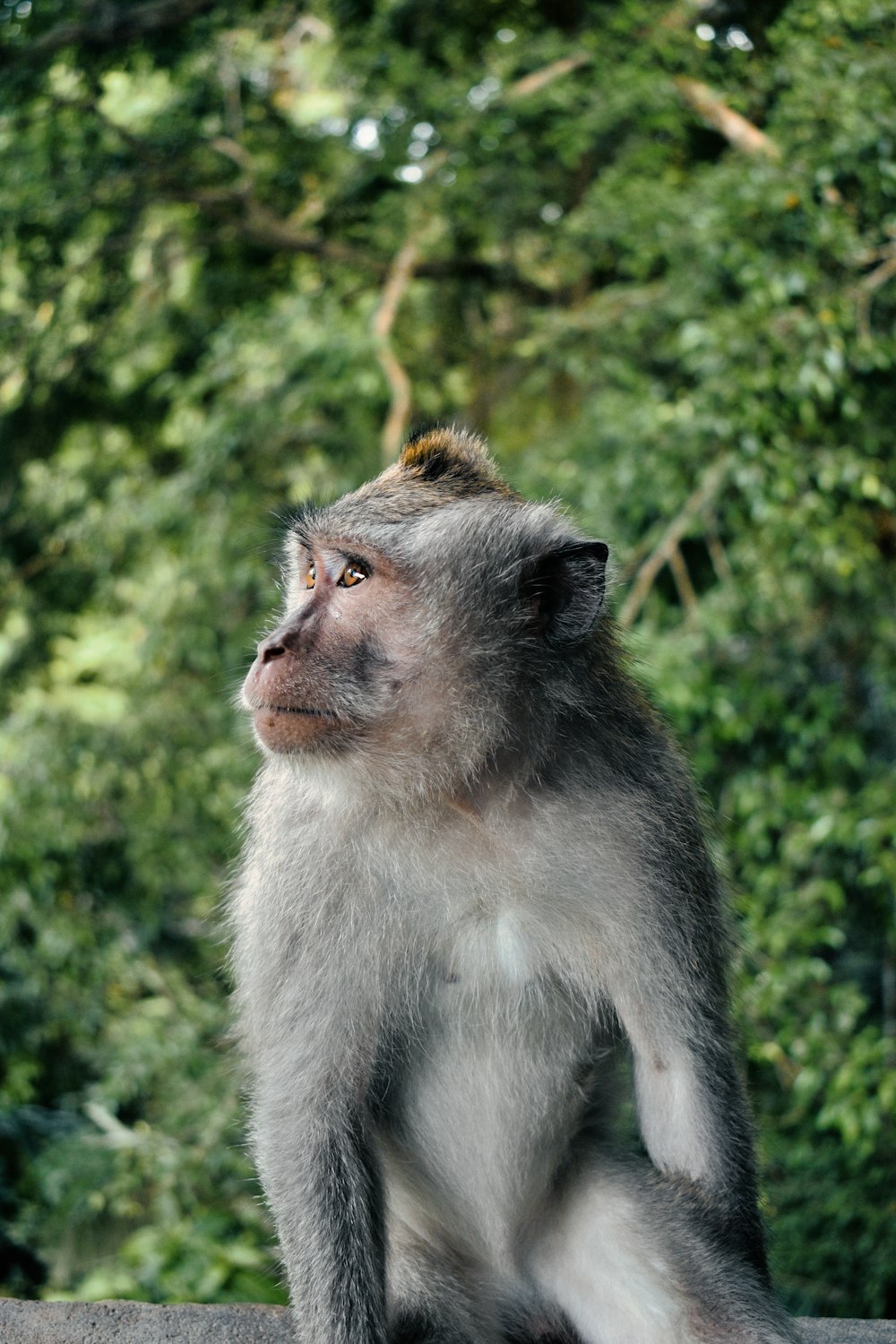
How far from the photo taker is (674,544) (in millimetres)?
5012

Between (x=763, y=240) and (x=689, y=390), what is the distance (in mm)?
1001

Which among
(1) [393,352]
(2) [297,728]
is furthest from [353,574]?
(1) [393,352]

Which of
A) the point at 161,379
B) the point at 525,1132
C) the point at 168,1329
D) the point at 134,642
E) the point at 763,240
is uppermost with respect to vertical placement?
the point at 763,240

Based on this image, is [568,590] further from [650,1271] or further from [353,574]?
[650,1271]

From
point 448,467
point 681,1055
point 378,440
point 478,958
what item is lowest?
point 378,440

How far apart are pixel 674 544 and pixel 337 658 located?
9.90 feet

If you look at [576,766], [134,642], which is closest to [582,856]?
[576,766]

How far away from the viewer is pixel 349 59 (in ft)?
19.1

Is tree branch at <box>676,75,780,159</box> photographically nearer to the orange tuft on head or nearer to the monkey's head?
the orange tuft on head

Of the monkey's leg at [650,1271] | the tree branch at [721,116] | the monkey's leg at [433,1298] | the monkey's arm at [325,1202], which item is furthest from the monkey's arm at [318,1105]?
the tree branch at [721,116]

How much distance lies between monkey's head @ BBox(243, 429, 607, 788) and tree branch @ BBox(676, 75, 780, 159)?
324cm

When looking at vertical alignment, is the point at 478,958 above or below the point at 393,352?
above

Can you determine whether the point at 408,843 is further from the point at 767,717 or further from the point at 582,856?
the point at 767,717

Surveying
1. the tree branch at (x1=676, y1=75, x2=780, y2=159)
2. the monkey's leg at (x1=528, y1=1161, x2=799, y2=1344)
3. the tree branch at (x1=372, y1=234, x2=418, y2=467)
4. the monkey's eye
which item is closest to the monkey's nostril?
the monkey's eye
